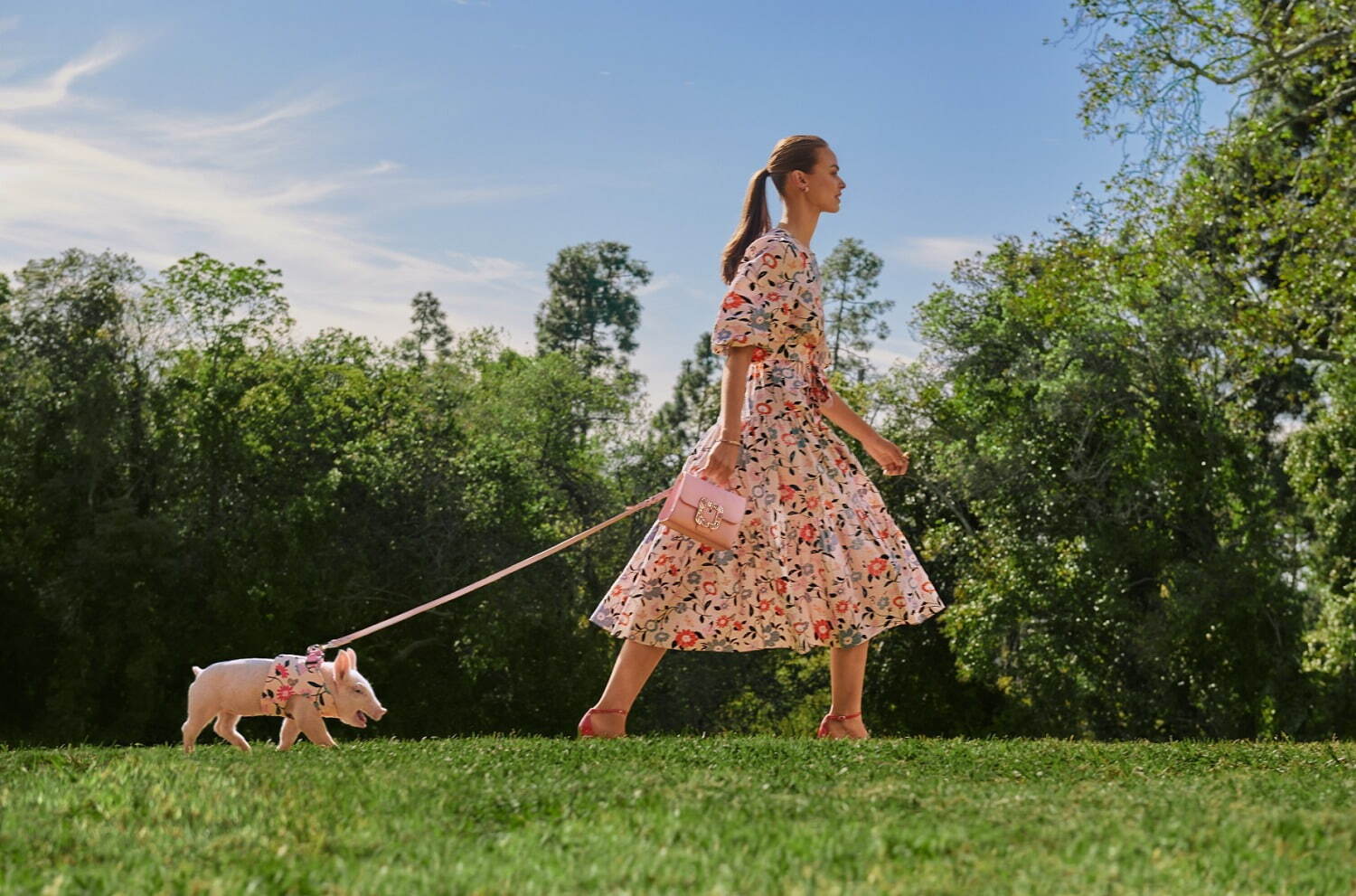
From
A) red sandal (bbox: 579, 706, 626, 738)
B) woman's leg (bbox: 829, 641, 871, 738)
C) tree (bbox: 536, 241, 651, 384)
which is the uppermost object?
tree (bbox: 536, 241, 651, 384)

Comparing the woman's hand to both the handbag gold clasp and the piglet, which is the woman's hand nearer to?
the handbag gold clasp

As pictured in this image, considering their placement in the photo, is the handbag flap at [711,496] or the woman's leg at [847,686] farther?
the woman's leg at [847,686]

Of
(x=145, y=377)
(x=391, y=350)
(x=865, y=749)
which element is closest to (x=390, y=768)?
(x=865, y=749)

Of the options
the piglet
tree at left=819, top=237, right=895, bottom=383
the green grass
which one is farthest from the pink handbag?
tree at left=819, top=237, right=895, bottom=383

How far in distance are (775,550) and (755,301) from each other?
3.88 feet

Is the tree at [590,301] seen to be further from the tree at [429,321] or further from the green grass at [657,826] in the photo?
the green grass at [657,826]

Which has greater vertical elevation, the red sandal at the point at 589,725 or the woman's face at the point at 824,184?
the woman's face at the point at 824,184

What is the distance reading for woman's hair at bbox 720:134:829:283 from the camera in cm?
704

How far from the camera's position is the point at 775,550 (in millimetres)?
6691

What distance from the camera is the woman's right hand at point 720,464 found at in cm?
650

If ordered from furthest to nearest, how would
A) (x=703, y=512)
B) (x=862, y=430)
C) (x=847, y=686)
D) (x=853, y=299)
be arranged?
(x=853, y=299), (x=862, y=430), (x=847, y=686), (x=703, y=512)

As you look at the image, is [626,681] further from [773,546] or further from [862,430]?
[862,430]

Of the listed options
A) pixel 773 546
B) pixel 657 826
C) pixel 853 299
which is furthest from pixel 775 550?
pixel 853 299

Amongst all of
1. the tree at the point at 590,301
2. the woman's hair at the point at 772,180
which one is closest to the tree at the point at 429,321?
the tree at the point at 590,301
